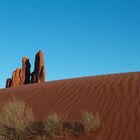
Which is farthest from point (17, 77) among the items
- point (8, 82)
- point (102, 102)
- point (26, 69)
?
point (102, 102)

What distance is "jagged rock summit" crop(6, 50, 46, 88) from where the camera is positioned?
46.9 m

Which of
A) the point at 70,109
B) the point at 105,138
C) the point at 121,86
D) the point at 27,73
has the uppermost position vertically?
the point at 27,73

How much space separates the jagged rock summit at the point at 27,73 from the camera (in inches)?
→ 1848

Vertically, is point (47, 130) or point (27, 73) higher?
point (27, 73)

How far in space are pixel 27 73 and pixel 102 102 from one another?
36202 millimetres

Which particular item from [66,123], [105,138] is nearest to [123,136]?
[105,138]

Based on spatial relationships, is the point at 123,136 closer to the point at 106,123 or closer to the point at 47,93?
the point at 106,123

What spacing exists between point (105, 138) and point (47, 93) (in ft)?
24.8

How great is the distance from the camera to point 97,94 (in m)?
14.5

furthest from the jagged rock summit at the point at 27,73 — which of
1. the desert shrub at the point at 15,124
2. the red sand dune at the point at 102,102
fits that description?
the desert shrub at the point at 15,124

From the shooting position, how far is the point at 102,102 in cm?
1325

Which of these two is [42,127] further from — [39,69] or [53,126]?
[39,69]

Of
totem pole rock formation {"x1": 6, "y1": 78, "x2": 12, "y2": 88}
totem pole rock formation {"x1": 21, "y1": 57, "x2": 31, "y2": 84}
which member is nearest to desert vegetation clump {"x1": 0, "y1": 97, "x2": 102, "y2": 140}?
totem pole rock formation {"x1": 21, "y1": 57, "x2": 31, "y2": 84}

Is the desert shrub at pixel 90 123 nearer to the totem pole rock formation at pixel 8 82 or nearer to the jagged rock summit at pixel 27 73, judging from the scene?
the jagged rock summit at pixel 27 73
